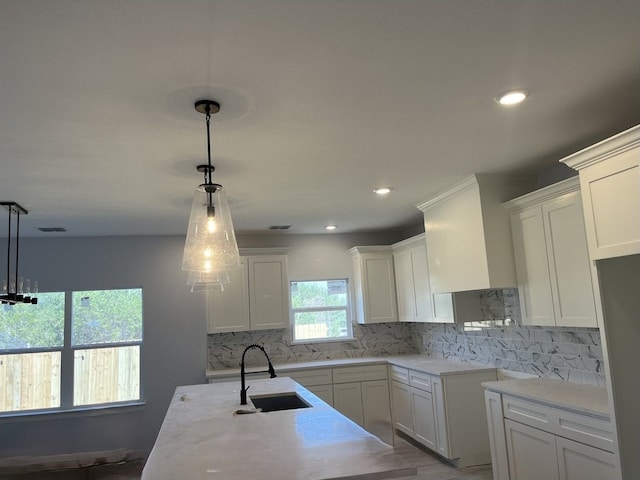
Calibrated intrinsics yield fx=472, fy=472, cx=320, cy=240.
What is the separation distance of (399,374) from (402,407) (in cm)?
36

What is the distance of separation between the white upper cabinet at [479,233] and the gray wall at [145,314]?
3152 mm

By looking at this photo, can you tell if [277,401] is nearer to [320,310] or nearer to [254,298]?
[254,298]

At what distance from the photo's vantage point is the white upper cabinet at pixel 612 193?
Result: 225 centimetres

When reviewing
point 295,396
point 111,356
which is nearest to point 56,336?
point 111,356

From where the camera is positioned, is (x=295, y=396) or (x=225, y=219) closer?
(x=225, y=219)

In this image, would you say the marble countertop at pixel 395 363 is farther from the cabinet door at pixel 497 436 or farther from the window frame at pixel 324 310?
the cabinet door at pixel 497 436

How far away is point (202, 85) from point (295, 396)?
2.26 meters

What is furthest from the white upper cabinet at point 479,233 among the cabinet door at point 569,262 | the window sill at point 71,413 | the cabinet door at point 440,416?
the window sill at point 71,413

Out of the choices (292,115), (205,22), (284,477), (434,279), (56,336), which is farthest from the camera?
(56,336)

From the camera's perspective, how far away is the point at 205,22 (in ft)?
5.26

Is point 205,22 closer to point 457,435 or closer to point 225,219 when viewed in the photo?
point 225,219

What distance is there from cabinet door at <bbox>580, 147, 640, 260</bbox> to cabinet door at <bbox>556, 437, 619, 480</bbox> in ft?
3.66

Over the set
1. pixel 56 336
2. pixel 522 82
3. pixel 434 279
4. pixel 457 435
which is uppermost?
pixel 522 82

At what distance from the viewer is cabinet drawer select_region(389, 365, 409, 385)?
16.9ft
